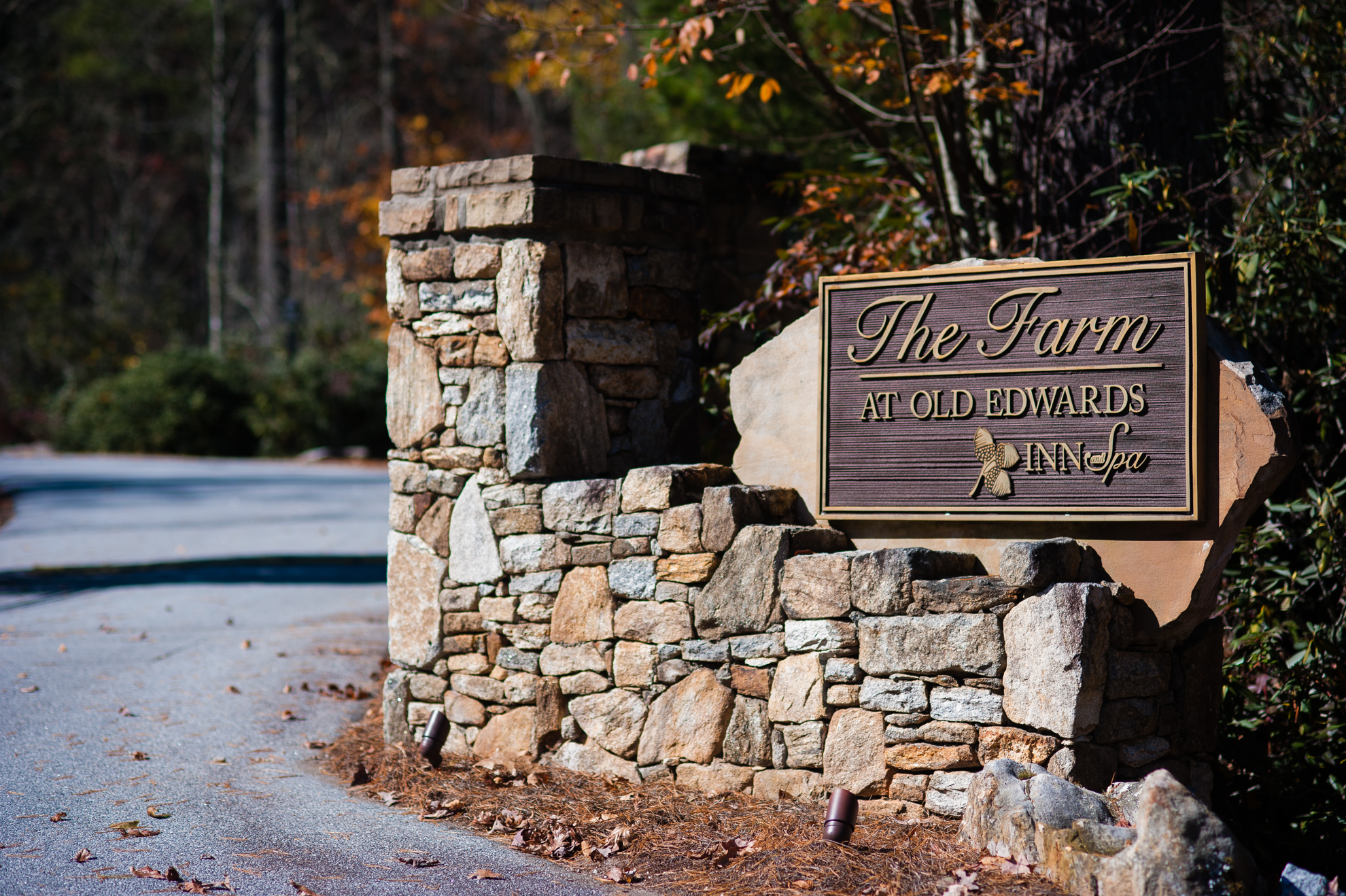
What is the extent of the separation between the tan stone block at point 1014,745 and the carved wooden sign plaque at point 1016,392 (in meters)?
0.77

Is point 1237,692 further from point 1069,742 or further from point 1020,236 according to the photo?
point 1020,236

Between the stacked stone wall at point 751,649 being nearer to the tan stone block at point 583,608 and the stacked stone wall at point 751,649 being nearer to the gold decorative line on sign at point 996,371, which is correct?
the tan stone block at point 583,608

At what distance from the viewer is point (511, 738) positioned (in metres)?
5.02

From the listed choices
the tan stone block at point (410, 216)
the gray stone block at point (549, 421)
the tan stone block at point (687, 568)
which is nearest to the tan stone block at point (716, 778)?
the tan stone block at point (687, 568)

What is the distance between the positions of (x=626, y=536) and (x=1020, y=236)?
2.55m

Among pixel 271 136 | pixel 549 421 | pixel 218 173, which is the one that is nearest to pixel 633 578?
pixel 549 421

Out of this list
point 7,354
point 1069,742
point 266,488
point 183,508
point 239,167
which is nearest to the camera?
point 1069,742

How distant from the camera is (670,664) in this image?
459 centimetres

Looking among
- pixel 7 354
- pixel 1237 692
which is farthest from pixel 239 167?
pixel 1237 692

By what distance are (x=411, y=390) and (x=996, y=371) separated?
2556 mm

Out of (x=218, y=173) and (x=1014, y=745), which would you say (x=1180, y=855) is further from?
(x=218, y=173)

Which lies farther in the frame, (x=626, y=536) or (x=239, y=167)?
(x=239, y=167)

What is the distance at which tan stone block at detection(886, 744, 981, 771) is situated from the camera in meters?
3.88

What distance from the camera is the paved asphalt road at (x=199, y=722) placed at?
3.89 meters
